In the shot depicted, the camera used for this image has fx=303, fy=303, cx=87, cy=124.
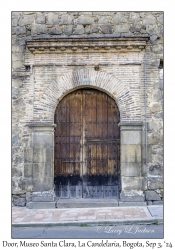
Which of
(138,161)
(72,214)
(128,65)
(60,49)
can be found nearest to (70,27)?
(60,49)

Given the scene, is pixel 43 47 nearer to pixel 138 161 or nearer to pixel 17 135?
pixel 17 135

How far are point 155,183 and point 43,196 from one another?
2.69 meters

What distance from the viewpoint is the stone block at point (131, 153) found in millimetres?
7266

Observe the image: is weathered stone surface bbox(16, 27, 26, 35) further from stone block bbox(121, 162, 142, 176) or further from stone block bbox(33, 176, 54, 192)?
stone block bbox(121, 162, 142, 176)

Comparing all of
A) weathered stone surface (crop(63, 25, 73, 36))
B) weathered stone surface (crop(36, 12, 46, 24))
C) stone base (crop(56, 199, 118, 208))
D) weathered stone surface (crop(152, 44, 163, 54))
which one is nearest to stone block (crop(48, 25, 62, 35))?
weathered stone surface (crop(63, 25, 73, 36))

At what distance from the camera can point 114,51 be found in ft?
24.5

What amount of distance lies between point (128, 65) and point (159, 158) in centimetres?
239

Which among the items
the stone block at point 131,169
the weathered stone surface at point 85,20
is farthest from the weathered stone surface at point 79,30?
the stone block at point 131,169

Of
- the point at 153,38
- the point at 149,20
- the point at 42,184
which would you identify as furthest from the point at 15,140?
the point at 149,20

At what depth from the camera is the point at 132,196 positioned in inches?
282

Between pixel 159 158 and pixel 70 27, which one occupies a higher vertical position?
pixel 70 27

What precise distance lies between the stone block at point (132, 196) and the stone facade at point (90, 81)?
0.02 meters

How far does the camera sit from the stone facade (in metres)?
7.29

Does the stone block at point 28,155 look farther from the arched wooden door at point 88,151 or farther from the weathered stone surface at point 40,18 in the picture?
the weathered stone surface at point 40,18
